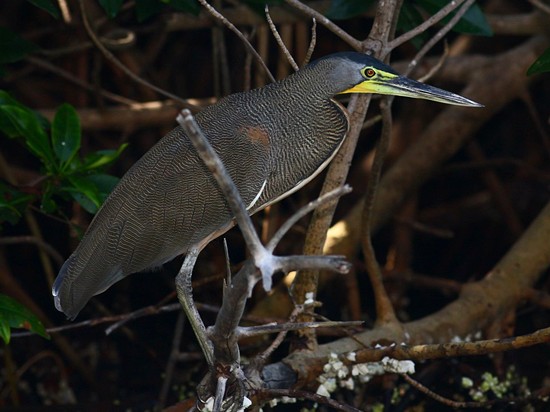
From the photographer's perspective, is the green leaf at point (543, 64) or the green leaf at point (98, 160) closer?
the green leaf at point (543, 64)

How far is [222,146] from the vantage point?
210 cm

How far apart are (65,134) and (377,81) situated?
74 cm

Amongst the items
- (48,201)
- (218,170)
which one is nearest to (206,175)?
(48,201)

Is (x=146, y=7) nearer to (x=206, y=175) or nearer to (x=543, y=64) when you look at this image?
(x=206, y=175)

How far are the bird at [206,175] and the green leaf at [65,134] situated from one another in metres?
0.14

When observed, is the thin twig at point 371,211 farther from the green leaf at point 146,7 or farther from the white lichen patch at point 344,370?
the green leaf at point 146,7

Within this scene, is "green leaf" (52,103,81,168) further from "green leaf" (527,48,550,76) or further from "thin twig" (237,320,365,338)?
"green leaf" (527,48,550,76)

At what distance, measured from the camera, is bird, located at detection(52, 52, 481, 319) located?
210 cm

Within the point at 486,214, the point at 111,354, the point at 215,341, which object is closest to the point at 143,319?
the point at 111,354

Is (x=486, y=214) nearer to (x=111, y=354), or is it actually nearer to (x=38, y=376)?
(x=111, y=354)

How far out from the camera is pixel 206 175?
2123mm

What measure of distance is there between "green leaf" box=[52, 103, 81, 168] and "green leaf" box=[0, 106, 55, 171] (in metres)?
0.02

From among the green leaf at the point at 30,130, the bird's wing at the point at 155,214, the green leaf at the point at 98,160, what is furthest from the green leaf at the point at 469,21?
the green leaf at the point at 30,130

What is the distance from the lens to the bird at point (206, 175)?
2104mm
